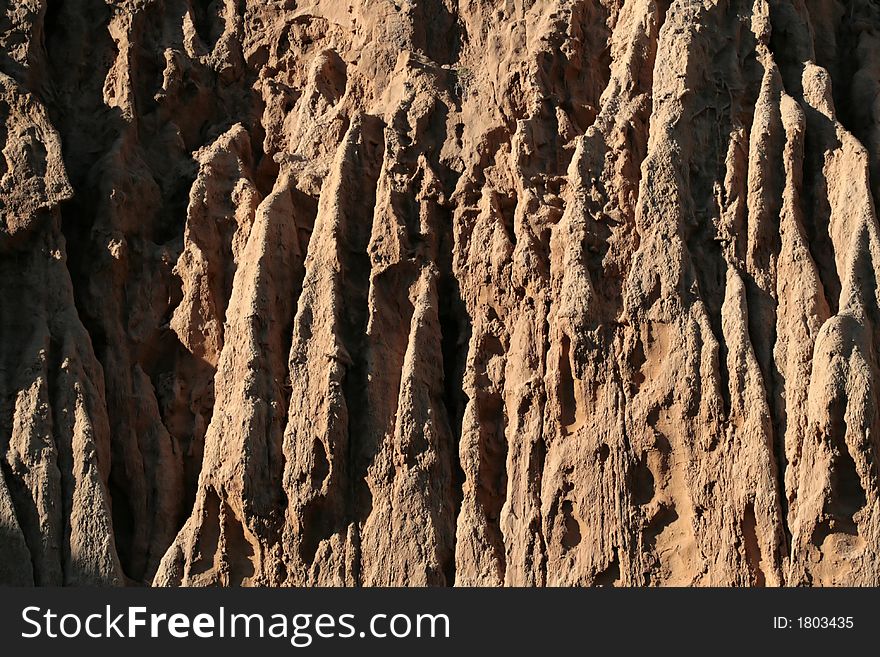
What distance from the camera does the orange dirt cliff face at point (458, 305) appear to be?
18906mm

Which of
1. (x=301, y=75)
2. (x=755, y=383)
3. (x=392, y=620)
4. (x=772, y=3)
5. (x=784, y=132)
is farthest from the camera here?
(x=301, y=75)

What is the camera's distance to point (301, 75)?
2280 centimetres

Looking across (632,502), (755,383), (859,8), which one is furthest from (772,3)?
(632,502)

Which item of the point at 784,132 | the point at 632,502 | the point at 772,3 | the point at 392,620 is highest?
the point at 772,3

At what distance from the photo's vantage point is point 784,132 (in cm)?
2008

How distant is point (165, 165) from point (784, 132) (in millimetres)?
7385

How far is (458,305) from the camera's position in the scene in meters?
20.6

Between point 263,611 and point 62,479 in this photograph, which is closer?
point 263,611

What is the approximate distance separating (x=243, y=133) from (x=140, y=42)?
1978 mm

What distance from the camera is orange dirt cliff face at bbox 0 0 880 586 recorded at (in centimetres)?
1891

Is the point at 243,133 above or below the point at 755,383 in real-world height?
above

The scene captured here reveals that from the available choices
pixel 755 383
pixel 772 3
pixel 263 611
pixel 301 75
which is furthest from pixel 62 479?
pixel 772 3

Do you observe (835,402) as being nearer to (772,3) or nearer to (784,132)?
(784,132)

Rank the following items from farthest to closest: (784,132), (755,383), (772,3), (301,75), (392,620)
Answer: (301,75) < (772,3) < (784,132) < (755,383) < (392,620)
